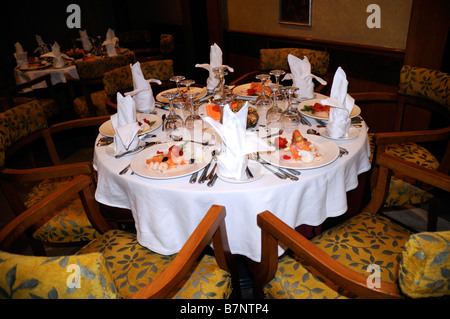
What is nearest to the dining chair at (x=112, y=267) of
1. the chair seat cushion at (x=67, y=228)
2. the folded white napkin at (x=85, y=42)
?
the chair seat cushion at (x=67, y=228)

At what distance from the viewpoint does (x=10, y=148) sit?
222 cm

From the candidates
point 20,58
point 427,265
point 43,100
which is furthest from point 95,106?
point 427,265

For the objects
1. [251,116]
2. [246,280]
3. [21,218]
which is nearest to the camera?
[21,218]

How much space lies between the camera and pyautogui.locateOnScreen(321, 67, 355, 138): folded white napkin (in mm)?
1755

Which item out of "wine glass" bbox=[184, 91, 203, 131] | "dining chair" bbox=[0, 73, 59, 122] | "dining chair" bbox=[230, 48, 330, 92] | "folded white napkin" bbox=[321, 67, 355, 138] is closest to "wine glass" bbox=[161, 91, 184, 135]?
"wine glass" bbox=[184, 91, 203, 131]

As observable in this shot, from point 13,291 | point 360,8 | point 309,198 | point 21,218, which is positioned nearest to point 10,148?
point 21,218

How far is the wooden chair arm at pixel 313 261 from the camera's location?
1.06m

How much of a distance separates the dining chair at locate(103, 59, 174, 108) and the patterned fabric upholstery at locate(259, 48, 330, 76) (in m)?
1.09

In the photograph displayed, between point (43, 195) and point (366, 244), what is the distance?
2.05m

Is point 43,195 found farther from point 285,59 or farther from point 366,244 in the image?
point 285,59

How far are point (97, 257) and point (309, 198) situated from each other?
100cm

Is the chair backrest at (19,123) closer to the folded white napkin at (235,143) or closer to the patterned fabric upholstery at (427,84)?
the folded white napkin at (235,143)
